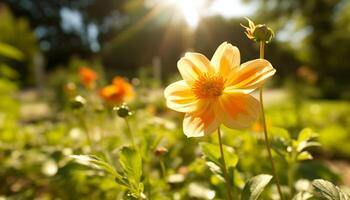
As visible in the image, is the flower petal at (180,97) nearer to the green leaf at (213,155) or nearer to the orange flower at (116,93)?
the green leaf at (213,155)

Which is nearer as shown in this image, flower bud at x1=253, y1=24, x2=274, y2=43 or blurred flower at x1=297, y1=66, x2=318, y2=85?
flower bud at x1=253, y1=24, x2=274, y2=43

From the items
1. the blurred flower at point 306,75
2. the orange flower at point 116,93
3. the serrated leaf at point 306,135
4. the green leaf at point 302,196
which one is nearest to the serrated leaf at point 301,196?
the green leaf at point 302,196

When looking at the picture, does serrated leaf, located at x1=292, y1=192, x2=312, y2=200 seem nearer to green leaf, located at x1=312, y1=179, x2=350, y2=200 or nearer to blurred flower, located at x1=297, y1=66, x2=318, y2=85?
green leaf, located at x1=312, y1=179, x2=350, y2=200

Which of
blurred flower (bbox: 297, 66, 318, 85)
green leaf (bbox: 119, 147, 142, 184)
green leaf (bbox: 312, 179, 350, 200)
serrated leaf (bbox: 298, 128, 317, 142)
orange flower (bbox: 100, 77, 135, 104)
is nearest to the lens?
green leaf (bbox: 312, 179, 350, 200)

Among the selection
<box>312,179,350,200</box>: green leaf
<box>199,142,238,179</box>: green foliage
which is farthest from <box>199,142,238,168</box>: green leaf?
<box>312,179,350,200</box>: green leaf

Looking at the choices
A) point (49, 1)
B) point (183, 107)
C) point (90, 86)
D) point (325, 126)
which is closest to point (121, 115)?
point (183, 107)

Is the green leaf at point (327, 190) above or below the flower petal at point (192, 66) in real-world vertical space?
below

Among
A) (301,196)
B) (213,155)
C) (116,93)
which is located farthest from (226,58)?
(116,93)
